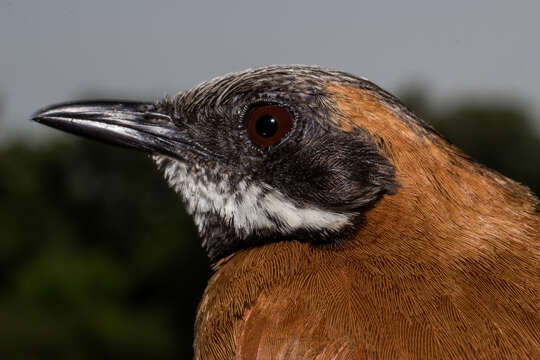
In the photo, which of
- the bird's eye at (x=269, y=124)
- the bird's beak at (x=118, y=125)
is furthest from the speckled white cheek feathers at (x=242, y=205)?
the bird's eye at (x=269, y=124)

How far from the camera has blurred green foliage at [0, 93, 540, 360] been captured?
4741cm

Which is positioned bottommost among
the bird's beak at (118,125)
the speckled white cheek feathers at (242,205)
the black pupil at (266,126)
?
the speckled white cheek feathers at (242,205)

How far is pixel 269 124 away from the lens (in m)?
3.81

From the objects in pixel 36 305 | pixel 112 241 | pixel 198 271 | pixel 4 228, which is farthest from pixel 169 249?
pixel 112 241

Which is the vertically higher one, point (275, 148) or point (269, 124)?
point (269, 124)

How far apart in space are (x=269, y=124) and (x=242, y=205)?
1.65 feet

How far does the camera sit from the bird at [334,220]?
2.97 metres

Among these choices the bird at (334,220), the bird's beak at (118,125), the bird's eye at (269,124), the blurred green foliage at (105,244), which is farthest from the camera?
the blurred green foliage at (105,244)

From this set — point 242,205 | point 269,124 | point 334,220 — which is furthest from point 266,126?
point 334,220

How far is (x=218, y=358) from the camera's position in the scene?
3336mm

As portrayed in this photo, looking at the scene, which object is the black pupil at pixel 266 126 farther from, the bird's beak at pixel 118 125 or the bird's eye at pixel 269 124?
the bird's beak at pixel 118 125

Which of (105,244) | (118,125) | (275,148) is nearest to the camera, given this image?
(275,148)

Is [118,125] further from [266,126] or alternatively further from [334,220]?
[334,220]

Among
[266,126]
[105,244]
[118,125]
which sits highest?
[266,126]
